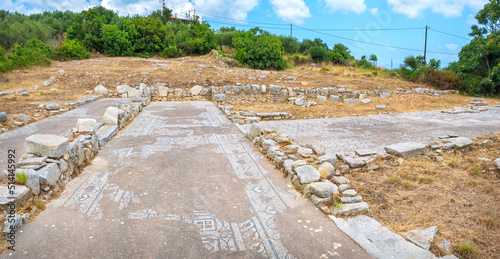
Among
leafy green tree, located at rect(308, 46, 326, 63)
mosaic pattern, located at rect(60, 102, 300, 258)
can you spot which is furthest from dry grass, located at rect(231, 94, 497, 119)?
leafy green tree, located at rect(308, 46, 326, 63)

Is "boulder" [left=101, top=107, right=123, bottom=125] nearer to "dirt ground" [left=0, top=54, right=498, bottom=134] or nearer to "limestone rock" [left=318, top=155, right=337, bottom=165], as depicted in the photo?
"dirt ground" [left=0, top=54, right=498, bottom=134]

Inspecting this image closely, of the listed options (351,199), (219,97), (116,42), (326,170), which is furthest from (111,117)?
(116,42)

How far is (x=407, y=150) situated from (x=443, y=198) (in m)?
1.65

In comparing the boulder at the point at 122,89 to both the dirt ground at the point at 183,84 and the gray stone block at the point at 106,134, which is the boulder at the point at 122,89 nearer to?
the dirt ground at the point at 183,84

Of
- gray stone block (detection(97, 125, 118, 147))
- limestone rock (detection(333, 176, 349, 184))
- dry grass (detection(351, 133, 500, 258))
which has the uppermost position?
gray stone block (detection(97, 125, 118, 147))

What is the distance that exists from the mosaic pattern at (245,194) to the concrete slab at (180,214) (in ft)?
0.04

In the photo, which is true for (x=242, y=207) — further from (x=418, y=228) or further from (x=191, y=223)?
(x=418, y=228)

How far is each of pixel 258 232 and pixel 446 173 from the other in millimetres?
3508

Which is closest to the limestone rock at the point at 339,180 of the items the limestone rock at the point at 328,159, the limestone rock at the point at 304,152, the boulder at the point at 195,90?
the limestone rock at the point at 328,159

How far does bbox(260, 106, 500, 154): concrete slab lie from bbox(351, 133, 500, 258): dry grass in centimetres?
119

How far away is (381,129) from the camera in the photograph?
26.6ft

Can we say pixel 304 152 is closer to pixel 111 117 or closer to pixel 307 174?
pixel 307 174

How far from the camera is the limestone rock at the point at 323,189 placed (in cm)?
364

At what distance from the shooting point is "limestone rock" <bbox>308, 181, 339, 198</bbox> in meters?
3.64
